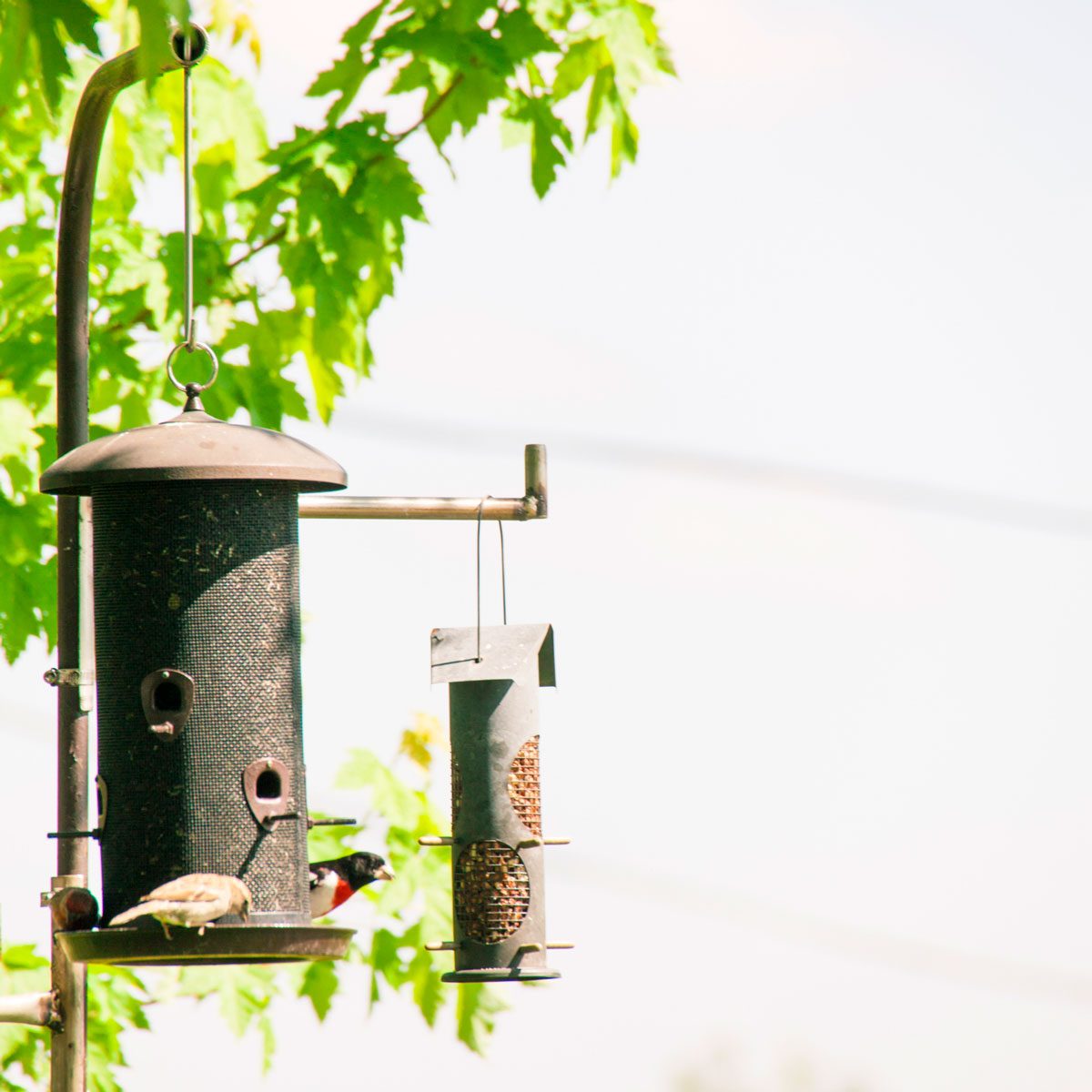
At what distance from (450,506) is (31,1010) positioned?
1761 millimetres

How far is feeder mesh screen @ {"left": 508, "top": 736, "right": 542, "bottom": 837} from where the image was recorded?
5.87 metres

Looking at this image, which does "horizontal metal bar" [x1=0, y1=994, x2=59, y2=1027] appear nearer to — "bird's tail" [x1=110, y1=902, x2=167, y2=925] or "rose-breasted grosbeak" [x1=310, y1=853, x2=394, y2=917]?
"bird's tail" [x1=110, y1=902, x2=167, y2=925]

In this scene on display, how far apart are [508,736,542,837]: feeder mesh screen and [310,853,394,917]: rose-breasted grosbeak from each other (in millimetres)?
567

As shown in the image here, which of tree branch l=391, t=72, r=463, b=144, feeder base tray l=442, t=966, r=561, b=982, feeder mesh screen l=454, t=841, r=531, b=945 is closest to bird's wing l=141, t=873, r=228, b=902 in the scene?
feeder base tray l=442, t=966, r=561, b=982

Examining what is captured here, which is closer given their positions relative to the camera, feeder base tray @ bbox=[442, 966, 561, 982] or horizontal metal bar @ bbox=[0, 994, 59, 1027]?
horizontal metal bar @ bbox=[0, 994, 59, 1027]

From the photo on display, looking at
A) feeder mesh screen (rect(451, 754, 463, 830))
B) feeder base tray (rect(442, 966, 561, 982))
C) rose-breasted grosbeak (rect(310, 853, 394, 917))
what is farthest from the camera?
feeder mesh screen (rect(451, 754, 463, 830))

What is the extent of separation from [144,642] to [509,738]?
133cm

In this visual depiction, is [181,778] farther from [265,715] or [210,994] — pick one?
[210,994]

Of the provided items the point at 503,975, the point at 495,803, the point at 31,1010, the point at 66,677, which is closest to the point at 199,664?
the point at 66,677

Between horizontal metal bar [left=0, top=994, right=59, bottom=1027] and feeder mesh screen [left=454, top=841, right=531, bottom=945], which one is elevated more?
feeder mesh screen [left=454, top=841, right=531, bottom=945]

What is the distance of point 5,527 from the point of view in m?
6.01

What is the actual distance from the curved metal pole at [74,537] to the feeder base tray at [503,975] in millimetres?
1208

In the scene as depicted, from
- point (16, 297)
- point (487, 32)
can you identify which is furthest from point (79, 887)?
point (487, 32)

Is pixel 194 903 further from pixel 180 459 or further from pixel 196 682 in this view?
pixel 180 459
